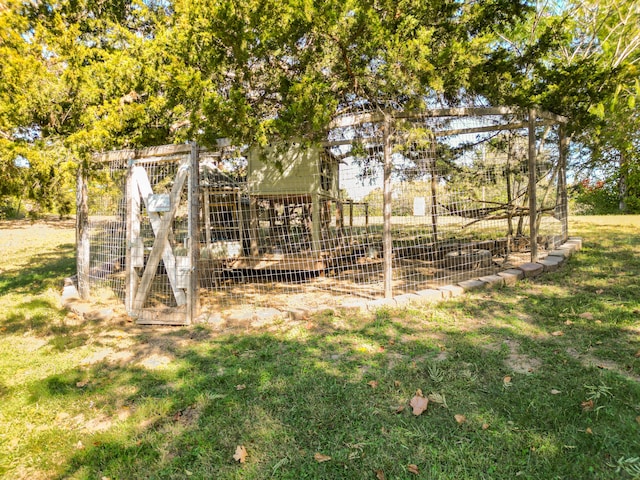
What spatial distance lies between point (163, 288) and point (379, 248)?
17.9 feet

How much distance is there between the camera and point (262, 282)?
7.25 meters

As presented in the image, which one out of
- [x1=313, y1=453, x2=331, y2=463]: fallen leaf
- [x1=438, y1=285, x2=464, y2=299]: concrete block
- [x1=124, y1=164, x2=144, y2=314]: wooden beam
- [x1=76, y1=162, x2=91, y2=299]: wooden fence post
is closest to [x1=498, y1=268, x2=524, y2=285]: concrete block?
[x1=438, y1=285, x2=464, y2=299]: concrete block

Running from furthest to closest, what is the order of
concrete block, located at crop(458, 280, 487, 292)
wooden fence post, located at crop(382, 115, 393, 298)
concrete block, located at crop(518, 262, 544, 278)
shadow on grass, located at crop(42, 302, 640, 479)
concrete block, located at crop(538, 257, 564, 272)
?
concrete block, located at crop(538, 257, 564, 272), concrete block, located at crop(518, 262, 544, 278), concrete block, located at crop(458, 280, 487, 292), wooden fence post, located at crop(382, 115, 393, 298), shadow on grass, located at crop(42, 302, 640, 479)

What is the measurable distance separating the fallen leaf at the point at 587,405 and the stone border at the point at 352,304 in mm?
2438

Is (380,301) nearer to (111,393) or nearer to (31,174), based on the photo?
(111,393)

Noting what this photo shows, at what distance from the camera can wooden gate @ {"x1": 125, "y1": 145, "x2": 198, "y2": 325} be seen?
458 centimetres

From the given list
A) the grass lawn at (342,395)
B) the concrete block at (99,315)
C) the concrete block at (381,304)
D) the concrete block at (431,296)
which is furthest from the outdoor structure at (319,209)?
the grass lawn at (342,395)

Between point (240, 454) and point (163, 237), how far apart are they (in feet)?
10.7

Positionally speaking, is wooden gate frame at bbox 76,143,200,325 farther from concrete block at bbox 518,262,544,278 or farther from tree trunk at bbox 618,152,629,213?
tree trunk at bbox 618,152,629,213

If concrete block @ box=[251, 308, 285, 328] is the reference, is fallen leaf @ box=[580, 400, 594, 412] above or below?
below

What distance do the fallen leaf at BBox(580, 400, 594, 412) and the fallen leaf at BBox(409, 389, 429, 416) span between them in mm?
1034

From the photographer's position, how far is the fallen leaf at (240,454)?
2113mm

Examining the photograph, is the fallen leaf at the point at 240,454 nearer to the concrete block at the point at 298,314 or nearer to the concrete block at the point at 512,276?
the concrete block at the point at 298,314

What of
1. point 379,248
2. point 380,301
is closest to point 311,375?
point 380,301
